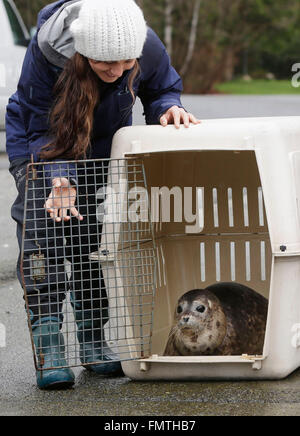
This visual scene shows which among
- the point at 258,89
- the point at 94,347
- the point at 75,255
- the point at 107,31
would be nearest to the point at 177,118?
the point at 107,31

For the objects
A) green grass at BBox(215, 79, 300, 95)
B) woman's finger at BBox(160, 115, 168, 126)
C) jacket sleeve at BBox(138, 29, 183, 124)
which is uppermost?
green grass at BBox(215, 79, 300, 95)

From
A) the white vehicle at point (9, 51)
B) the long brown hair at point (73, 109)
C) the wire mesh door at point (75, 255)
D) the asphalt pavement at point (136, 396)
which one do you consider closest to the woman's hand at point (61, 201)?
the wire mesh door at point (75, 255)

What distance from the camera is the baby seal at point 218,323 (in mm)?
2908

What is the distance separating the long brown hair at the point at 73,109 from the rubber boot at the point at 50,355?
548mm

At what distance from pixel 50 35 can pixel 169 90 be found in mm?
506

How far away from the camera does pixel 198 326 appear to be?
2.90m

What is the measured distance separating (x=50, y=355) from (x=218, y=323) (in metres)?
0.58

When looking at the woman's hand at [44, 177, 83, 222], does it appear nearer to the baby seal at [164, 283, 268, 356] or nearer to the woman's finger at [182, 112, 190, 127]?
the woman's finger at [182, 112, 190, 127]

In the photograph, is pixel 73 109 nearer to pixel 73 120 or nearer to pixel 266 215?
pixel 73 120

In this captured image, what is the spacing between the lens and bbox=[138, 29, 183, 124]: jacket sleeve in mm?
2852

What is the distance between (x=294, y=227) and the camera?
8.68 feet

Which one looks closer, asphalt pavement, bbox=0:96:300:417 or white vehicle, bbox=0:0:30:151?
asphalt pavement, bbox=0:96:300:417

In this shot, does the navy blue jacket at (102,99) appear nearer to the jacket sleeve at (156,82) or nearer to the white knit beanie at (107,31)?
the jacket sleeve at (156,82)

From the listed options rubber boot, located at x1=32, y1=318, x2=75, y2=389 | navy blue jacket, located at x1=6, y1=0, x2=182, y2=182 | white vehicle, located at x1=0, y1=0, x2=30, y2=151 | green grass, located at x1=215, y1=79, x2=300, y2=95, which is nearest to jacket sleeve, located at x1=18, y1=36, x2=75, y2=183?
navy blue jacket, located at x1=6, y1=0, x2=182, y2=182
